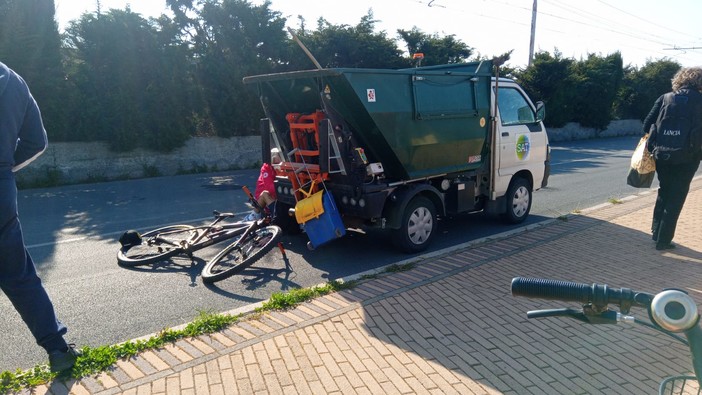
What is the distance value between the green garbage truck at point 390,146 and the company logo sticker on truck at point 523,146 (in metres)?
0.14

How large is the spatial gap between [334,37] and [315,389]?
2088cm

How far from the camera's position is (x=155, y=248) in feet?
21.6

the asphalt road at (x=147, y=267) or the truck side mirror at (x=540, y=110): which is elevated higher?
the truck side mirror at (x=540, y=110)

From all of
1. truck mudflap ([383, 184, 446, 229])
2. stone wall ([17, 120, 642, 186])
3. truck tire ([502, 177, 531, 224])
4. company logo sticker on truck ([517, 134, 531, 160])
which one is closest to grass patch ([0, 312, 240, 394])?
truck mudflap ([383, 184, 446, 229])

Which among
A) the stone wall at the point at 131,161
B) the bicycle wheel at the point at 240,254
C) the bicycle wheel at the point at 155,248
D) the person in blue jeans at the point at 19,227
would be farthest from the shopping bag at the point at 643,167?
the stone wall at the point at 131,161

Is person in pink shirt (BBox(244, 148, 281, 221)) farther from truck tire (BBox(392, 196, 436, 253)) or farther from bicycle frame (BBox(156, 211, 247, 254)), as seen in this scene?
truck tire (BBox(392, 196, 436, 253))

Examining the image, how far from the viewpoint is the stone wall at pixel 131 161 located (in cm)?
1442

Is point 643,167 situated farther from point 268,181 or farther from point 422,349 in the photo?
point 268,181

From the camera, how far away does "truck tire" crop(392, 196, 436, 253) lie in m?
6.29

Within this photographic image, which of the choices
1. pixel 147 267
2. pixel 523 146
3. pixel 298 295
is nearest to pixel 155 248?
pixel 147 267

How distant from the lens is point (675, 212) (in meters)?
6.16

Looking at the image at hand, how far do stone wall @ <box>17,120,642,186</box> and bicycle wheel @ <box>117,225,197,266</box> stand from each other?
9.52 metres

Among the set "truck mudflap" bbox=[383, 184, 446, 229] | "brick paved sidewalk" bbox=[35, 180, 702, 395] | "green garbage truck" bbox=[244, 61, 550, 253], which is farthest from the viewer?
"truck mudflap" bbox=[383, 184, 446, 229]

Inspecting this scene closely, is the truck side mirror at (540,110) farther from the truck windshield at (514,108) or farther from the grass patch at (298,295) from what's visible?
the grass patch at (298,295)
